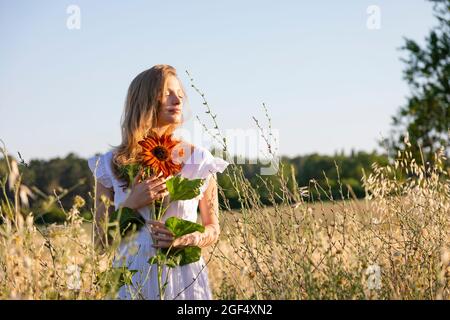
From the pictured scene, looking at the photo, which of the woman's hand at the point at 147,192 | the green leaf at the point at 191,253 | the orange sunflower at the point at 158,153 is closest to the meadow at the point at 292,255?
the green leaf at the point at 191,253

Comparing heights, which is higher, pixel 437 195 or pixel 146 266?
pixel 437 195

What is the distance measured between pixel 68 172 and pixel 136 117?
16.4 meters

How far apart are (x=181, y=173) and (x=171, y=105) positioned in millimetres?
375

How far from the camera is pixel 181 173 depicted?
3.72m

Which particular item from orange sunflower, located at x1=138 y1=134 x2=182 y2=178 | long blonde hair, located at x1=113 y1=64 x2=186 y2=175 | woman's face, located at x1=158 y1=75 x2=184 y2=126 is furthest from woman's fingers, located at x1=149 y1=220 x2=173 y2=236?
woman's face, located at x1=158 y1=75 x2=184 y2=126

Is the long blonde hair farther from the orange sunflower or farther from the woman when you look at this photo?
the orange sunflower

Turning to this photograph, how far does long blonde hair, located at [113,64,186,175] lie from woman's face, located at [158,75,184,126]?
22mm

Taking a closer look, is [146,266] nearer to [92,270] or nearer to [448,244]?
[92,270]

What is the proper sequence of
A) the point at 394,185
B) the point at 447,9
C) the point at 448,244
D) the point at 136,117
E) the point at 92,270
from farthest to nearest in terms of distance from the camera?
the point at 447,9
the point at 394,185
the point at 136,117
the point at 448,244
the point at 92,270

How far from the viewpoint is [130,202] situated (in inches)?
123

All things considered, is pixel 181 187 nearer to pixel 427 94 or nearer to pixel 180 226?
pixel 180 226

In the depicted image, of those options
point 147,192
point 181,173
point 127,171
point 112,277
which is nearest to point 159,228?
point 147,192

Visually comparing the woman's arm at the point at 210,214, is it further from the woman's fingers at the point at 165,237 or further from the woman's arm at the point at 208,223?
the woman's fingers at the point at 165,237
